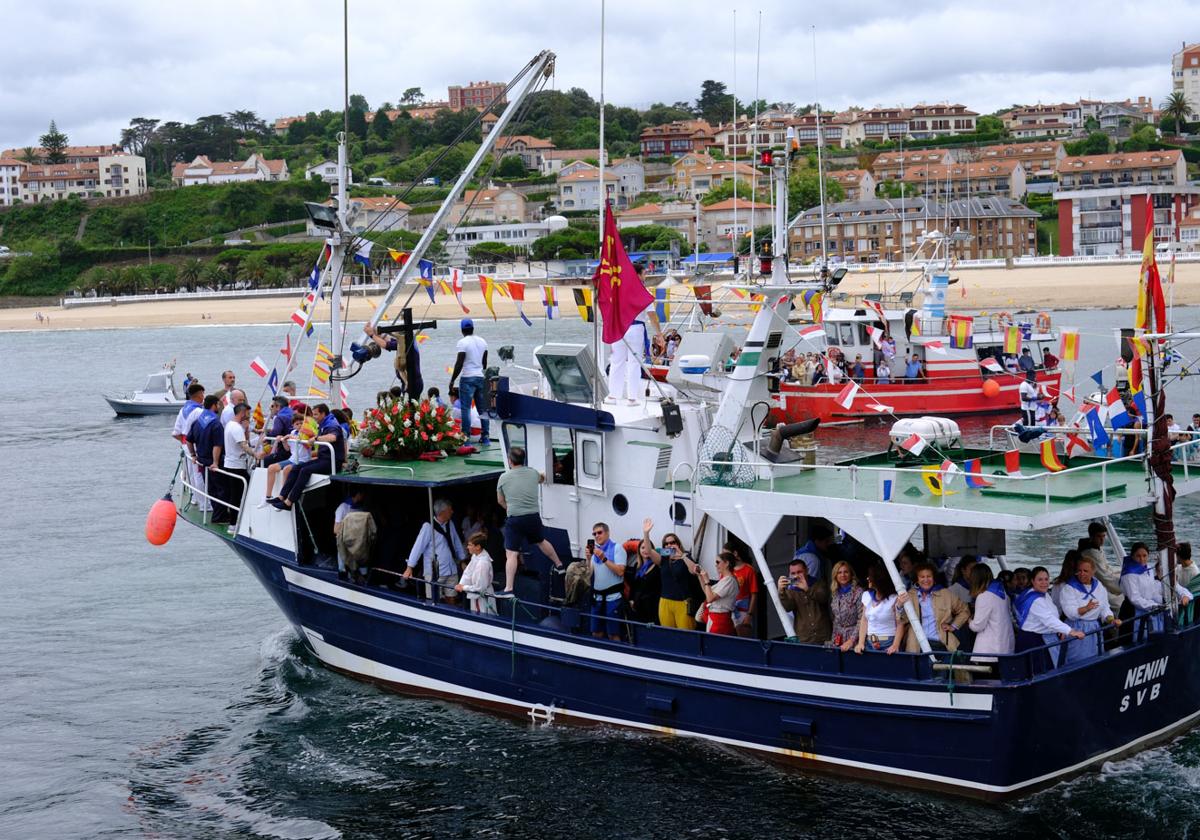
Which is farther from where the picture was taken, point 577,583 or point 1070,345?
point 1070,345

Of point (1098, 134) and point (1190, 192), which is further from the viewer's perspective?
point (1098, 134)

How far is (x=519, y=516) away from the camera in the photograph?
15.5 meters

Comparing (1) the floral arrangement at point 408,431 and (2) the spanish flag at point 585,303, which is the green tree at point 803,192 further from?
(1) the floral arrangement at point 408,431

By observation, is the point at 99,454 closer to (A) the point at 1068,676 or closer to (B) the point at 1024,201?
(A) the point at 1068,676

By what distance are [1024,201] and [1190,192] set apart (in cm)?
2061

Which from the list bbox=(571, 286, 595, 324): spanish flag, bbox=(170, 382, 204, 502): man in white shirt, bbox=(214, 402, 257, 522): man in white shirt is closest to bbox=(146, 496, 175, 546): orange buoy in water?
bbox=(214, 402, 257, 522): man in white shirt

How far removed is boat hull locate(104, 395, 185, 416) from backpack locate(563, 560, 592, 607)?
3981 cm

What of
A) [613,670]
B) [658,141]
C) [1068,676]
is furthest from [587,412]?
[658,141]

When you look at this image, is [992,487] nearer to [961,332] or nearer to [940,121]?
[961,332]

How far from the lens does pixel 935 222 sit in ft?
375

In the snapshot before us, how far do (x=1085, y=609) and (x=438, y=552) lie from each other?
24.0ft

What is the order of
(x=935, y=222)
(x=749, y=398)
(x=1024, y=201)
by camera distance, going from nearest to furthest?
(x=749, y=398) < (x=935, y=222) < (x=1024, y=201)

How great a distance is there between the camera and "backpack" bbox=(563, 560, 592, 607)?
15133 millimetres

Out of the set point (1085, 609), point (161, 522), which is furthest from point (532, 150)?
point (1085, 609)
